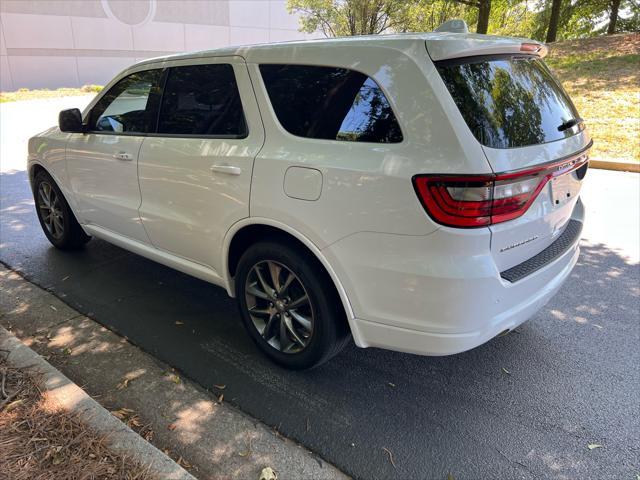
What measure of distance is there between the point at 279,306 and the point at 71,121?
2.45 meters

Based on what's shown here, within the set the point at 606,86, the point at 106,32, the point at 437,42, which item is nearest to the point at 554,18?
the point at 606,86

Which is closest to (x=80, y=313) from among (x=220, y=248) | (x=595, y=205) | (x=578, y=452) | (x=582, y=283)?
(x=220, y=248)

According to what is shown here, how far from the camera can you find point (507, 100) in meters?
2.38

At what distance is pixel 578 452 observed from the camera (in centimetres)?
241

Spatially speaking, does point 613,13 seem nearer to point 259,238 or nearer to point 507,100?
point 507,100

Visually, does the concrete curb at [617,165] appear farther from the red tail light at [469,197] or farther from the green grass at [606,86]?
the red tail light at [469,197]

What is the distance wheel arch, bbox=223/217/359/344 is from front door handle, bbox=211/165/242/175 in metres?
0.28

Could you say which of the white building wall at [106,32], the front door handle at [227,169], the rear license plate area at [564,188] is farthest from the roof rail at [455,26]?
the white building wall at [106,32]

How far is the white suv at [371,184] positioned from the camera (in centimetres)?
216

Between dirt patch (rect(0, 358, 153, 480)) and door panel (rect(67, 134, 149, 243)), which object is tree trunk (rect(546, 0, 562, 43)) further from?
dirt patch (rect(0, 358, 153, 480))

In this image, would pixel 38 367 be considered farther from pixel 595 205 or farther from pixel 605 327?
pixel 595 205

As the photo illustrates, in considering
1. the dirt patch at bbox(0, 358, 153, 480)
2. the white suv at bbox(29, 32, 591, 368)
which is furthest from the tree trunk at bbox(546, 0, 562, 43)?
the dirt patch at bbox(0, 358, 153, 480)

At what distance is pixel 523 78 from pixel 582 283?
2.42m

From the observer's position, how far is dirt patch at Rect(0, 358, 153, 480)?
2125mm
